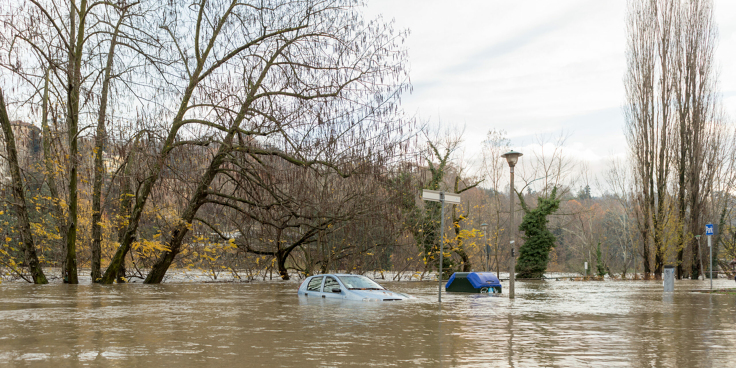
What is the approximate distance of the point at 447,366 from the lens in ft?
23.8

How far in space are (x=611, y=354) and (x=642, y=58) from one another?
46392 mm

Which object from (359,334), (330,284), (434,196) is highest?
(434,196)

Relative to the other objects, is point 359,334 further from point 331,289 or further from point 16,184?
point 16,184

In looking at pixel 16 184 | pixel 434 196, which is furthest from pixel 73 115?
pixel 434 196

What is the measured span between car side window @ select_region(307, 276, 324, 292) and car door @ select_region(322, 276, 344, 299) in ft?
1.54

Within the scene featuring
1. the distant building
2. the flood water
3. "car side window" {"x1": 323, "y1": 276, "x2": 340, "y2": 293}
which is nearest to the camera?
the flood water

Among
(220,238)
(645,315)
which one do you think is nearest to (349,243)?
(220,238)

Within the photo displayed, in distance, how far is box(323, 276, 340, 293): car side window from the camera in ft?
64.3

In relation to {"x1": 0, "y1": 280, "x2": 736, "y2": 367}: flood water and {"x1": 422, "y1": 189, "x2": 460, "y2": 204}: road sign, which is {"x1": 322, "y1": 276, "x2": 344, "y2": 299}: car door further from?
{"x1": 422, "y1": 189, "x2": 460, "y2": 204}: road sign

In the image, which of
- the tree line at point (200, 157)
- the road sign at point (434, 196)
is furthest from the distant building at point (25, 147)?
the road sign at point (434, 196)

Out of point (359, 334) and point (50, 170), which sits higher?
point (50, 170)

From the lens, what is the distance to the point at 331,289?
19672 millimetres

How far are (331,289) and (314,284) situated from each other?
1337 millimetres

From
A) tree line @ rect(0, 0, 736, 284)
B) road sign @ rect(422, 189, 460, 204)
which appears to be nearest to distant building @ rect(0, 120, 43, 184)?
tree line @ rect(0, 0, 736, 284)
